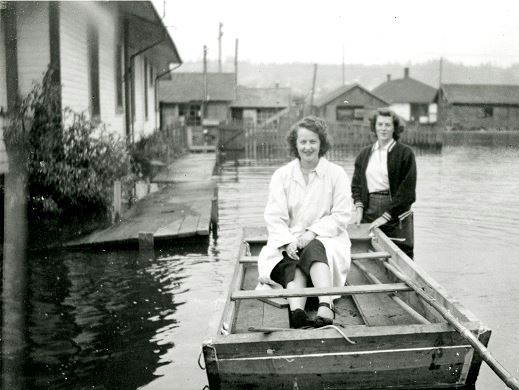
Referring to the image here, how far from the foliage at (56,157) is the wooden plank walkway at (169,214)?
586 mm

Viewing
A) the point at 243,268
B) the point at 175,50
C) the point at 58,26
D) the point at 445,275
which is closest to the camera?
the point at 243,268

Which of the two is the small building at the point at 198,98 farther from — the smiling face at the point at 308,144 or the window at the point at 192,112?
the smiling face at the point at 308,144

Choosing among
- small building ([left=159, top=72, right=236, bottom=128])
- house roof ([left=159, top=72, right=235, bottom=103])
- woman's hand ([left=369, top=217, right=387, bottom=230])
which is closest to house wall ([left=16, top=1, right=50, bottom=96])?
woman's hand ([left=369, top=217, right=387, bottom=230])

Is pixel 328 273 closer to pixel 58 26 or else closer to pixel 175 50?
pixel 58 26

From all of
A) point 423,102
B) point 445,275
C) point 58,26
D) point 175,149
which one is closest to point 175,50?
point 175,149

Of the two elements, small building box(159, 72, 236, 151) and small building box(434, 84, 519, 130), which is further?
small building box(434, 84, 519, 130)

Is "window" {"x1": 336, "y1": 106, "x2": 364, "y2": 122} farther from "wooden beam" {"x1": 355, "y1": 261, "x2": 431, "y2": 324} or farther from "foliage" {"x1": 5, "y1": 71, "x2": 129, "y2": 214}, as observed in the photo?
"wooden beam" {"x1": 355, "y1": 261, "x2": 431, "y2": 324}

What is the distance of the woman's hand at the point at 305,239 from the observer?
18.5ft

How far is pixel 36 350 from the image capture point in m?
5.99

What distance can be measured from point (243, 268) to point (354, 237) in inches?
57.3

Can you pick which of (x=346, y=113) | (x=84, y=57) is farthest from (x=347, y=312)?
(x=346, y=113)

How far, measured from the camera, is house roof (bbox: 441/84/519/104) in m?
70.6

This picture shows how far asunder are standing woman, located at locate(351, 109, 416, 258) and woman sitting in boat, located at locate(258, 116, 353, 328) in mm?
1161

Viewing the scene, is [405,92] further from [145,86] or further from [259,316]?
[259,316]
